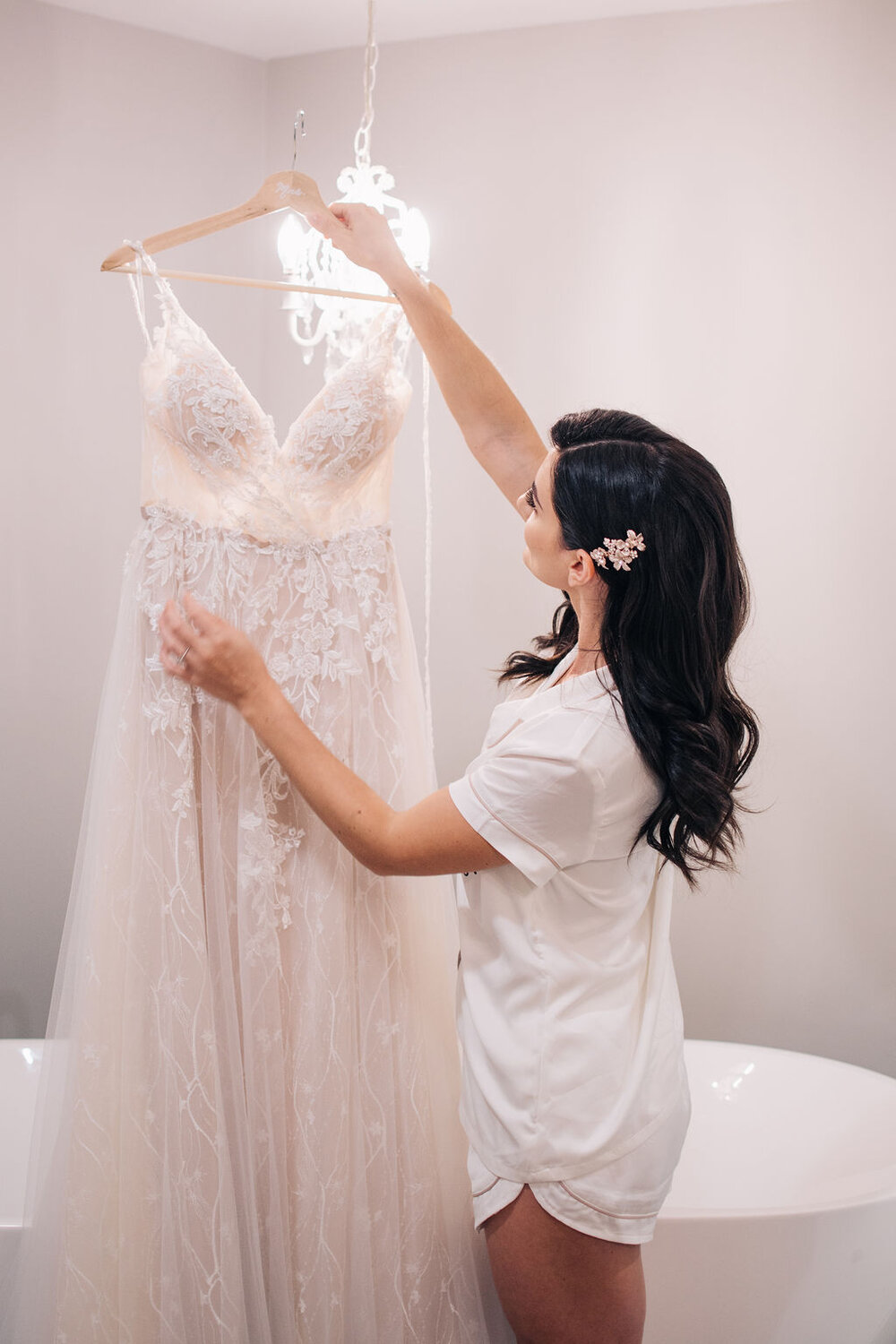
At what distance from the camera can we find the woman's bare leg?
1260 mm

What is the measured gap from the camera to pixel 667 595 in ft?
4.09

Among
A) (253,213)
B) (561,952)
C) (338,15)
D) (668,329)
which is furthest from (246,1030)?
(338,15)

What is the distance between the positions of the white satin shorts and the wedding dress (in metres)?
0.17

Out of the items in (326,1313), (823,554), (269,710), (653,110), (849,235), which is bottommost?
(326,1313)

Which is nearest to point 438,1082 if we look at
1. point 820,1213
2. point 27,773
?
point 820,1213

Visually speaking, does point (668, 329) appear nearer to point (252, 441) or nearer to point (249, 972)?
point (252, 441)

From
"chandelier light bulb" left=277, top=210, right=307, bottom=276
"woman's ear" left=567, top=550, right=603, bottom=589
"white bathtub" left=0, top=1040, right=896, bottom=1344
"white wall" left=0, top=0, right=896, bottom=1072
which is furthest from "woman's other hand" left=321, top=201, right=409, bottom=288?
"white bathtub" left=0, top=1040, right=896, bottom=1344

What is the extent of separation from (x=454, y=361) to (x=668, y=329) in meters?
1.41

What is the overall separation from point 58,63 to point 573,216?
137 centimetres

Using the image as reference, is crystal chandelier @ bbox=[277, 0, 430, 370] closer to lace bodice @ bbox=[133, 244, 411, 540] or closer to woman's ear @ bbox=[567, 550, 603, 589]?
lace bodice @ bbox=[133, 244, 411, 540]

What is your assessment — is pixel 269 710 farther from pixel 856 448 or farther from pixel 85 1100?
pixel 856 448

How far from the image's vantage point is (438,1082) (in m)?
1.48

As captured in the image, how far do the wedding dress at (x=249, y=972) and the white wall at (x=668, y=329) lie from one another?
149cm

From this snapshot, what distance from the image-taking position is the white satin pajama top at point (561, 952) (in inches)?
48.6
